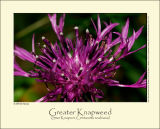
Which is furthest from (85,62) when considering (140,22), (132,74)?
(140,22)

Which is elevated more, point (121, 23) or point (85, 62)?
point (121, 23)

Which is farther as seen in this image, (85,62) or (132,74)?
(132,74)

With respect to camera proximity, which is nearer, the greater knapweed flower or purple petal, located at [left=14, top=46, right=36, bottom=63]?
the greater knapweed flower

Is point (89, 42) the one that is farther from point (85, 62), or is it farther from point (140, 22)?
point (140, 22)

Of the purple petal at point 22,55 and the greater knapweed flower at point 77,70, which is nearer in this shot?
the greater knapweed flower at point 77,70
